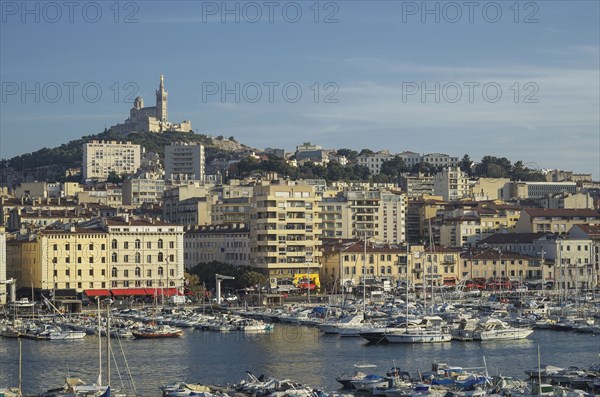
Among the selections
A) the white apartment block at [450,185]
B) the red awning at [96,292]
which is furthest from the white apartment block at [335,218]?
the white apartment block at [450,185]

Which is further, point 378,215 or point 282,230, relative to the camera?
point 378,215

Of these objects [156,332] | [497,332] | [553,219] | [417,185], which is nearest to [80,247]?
[156,332]

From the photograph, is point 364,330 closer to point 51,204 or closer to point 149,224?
point 149,224

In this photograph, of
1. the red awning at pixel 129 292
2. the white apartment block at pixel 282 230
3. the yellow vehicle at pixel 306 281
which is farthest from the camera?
the yellow vehicle at pixel 306 281

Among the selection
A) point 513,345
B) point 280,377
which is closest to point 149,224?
point 513,345

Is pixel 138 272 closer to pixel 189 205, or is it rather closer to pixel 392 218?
pixel 189 205

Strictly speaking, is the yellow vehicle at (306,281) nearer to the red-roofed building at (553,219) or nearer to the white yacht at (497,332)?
the white yacht at (497,332)
